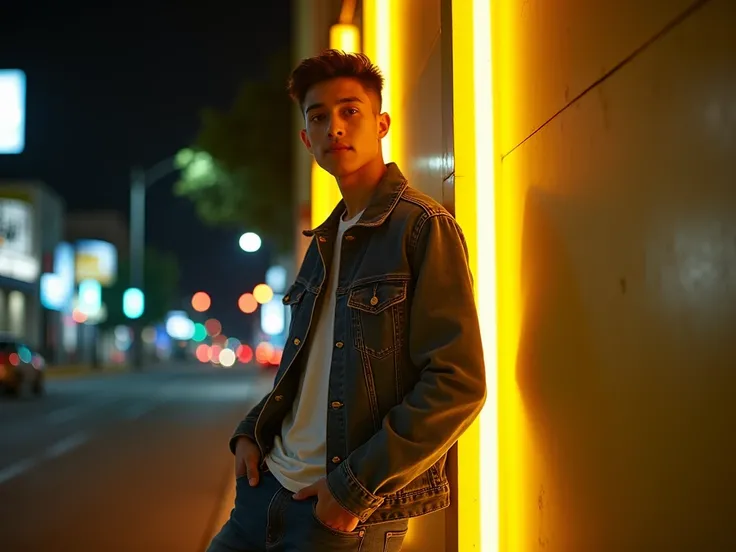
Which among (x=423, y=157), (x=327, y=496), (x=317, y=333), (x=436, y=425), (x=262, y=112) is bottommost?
(x=327, y=496)

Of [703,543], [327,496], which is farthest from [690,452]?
[327,496]

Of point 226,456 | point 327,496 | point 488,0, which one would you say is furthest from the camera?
point 226,456

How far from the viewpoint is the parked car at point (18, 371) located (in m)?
24.3

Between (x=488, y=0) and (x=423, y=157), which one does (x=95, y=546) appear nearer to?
(x=423, y=157)

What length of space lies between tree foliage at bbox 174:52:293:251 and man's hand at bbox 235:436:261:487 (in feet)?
64.8

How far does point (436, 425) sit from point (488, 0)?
133 centimetres

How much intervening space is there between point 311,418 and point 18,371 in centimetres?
2412

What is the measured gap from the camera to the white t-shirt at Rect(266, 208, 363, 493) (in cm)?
221

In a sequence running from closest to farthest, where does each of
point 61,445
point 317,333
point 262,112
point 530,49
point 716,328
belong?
1. point 716,328
2. point 530,49
3. point 317,333
4. point 61,445
5. point 262,112

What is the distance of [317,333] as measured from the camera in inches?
93.0

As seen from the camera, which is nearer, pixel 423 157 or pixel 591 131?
pixel 591 131

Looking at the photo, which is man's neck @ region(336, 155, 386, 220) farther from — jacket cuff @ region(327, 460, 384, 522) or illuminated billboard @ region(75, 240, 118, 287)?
illuminated billboard @ region(75, 240, 118, 287)

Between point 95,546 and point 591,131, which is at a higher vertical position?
point 591,131

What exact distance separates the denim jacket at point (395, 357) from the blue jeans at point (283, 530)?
6 cm
